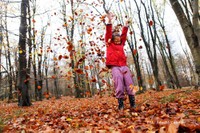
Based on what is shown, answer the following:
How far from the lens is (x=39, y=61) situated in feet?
94.8

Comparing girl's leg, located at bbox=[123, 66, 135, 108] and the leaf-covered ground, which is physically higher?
girl's leg, located at bbox=[123, 66, 135, 108]

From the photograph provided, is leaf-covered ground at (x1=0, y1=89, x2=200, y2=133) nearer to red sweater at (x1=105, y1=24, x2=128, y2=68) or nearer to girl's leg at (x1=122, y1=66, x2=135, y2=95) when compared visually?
girl's leg at (x1=122, y1=66, x2=135, y2=95)

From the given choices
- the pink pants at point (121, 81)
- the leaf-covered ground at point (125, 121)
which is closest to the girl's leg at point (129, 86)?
the pink pants at point (121, 81)

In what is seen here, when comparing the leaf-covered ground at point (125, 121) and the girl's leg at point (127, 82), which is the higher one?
the girl's leg at point (127, 82)

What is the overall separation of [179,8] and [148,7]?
12383 mm

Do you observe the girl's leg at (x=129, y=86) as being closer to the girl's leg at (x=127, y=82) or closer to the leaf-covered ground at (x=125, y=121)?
the girl's leg at (x=127, y=82)

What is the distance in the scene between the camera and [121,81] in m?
4.48

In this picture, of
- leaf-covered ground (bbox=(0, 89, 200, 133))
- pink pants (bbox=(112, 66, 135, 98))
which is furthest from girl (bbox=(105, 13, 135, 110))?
leaf-covered ground (bbox=(0, 89, 200, 133))

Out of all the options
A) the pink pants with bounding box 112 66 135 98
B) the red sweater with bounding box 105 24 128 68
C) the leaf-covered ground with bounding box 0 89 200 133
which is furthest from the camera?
the red sweater with bounding box 105 24 128 68

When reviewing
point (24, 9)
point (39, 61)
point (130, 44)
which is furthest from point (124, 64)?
point (39, 61)

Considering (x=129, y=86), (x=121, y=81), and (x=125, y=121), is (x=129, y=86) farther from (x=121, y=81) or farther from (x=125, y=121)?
(x=125, y=121)

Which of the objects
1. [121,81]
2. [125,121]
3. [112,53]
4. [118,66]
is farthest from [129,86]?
[125,121]

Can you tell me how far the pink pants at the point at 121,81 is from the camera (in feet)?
14.6

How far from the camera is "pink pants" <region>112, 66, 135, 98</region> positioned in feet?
14.6
